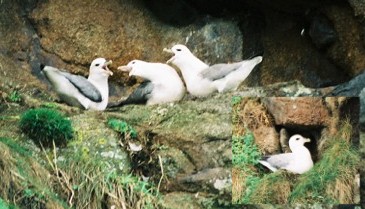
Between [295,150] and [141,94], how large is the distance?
727 mm

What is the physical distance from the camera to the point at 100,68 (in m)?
6.47

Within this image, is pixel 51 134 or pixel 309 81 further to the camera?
pixel 309 81

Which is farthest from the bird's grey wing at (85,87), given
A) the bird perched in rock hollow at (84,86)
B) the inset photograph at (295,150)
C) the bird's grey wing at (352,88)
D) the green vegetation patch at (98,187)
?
the bird's grey wing at (352,88)

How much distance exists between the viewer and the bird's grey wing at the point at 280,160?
20.5ft

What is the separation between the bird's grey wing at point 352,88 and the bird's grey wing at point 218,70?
0.45 meters

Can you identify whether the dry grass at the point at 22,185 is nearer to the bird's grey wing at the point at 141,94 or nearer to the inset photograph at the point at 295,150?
the bird's grey wing at the point at 141,94

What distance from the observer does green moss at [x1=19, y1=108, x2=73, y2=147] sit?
6184mm

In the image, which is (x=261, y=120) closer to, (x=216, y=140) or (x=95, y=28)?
(x=216, y=140)

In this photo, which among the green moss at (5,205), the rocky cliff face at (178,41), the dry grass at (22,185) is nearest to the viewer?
the green moss at (5,205)

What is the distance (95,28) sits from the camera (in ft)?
22.1

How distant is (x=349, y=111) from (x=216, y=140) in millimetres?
585

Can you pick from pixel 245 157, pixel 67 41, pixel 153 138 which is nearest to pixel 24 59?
pixel 67 41

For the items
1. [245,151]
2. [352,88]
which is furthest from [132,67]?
[352,88]

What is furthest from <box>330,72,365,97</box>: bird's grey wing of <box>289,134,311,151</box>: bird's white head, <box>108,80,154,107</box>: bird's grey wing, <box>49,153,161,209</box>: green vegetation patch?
<box>49,153,161,209</box>: green vegetation patch
